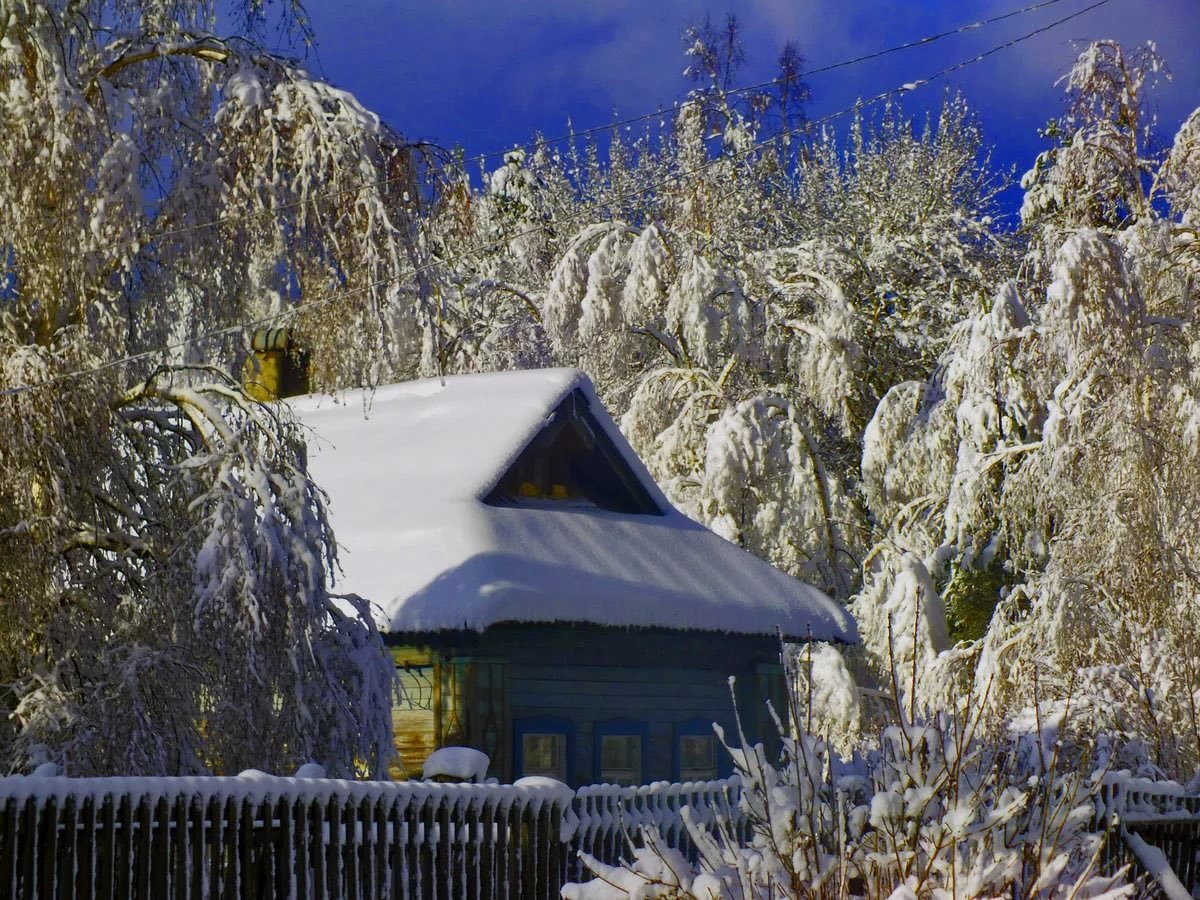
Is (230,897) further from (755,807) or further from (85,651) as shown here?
(85,651)

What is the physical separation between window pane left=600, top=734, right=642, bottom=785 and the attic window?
2.56 m

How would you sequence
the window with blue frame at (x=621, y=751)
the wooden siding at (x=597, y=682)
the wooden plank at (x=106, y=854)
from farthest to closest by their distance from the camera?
the window with blue frame at (x=621, y=751) → the wooden siding at (x=597, y=682) → the wooden plank at (x=106, y=854)

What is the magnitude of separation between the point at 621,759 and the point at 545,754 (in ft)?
3.39

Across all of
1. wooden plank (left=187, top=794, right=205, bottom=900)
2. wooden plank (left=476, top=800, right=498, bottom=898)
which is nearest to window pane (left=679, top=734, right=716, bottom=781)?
wooden plank (left=476, top=800, right=498, bottom=898)

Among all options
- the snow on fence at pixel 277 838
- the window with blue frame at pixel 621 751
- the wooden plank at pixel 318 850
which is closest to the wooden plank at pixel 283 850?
the snow on fence at pixel 277 838

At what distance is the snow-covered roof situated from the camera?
1376cm

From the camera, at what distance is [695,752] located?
16.5 metres

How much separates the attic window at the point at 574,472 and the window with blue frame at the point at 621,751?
2.45m

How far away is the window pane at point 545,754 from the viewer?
1510 centimetres

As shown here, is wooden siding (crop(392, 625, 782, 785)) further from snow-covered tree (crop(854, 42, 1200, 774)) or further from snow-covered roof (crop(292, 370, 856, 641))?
snow-covered tree (crop(854, 42, 1200, 774))

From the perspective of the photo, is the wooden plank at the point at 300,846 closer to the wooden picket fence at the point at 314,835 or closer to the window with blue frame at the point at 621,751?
the wooden picket fence at the point at 314,835

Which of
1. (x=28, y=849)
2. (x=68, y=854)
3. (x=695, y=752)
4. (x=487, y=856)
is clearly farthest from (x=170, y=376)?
(x=695, y=752)

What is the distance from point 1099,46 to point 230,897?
12.8 meters

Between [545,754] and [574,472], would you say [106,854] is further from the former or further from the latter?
[574,472]
